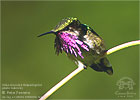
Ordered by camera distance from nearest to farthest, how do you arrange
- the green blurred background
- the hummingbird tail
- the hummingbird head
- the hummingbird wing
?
1. the hummingbird head
2. the hummingbird wing
3. the hummingbird tail
4. the green blurred background

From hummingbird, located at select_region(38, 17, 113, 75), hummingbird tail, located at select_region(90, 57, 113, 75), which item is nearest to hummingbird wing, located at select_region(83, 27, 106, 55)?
hummingbird, located at select_region(38, 17, 113, 75)

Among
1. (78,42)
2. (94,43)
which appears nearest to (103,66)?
(94,43)

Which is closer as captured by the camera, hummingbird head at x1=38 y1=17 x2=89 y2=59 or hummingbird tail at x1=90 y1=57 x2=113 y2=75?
hummingbird head at x1=38 y1=17 x2=89 y2=59

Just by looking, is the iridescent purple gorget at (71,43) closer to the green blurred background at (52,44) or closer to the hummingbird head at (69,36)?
the hummingbird head at (69,36)

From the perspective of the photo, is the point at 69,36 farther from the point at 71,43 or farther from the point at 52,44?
the point at 52,44

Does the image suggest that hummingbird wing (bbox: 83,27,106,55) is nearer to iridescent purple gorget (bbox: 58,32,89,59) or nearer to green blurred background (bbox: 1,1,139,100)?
iridescent purple gorget (bbox: 58,32,89,59)

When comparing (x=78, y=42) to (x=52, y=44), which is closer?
(x=78, y=42)

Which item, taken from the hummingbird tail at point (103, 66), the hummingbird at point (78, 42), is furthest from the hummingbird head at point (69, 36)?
the hummingbird tail at point (103, 66)

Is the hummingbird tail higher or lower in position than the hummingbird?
lower
